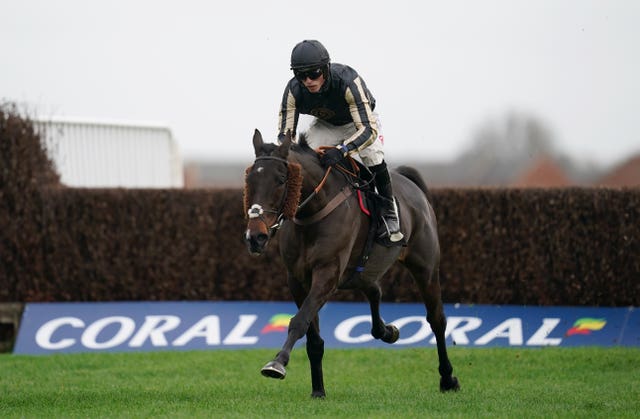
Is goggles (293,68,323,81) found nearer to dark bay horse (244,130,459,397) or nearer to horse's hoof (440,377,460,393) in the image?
dark bay horse (244,130,459,397)

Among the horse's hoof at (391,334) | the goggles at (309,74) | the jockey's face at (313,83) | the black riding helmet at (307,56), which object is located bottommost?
the horse's hoof at (391,334)

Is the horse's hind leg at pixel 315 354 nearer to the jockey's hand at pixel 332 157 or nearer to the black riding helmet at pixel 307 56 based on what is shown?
the jockey's hand at pixel 332 157

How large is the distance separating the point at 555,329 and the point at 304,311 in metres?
6.33

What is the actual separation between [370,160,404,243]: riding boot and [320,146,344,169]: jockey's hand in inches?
25.7

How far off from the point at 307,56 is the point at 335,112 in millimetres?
759

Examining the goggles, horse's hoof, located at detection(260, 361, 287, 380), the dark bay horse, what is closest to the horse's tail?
the dark bay horse

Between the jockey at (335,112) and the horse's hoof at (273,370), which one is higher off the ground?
the jockey at (335,112)

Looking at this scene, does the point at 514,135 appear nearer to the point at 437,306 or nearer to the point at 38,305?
the point at 38,305

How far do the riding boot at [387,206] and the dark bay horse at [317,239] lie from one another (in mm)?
144

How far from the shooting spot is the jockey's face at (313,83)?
8.49 m

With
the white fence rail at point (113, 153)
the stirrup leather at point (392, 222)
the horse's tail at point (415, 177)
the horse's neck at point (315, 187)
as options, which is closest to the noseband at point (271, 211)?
the horse's neck at point (315, 187)

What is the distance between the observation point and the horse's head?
7.68 m

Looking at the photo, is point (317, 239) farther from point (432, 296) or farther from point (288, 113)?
point (432, 296)

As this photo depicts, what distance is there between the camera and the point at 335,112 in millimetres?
8977
